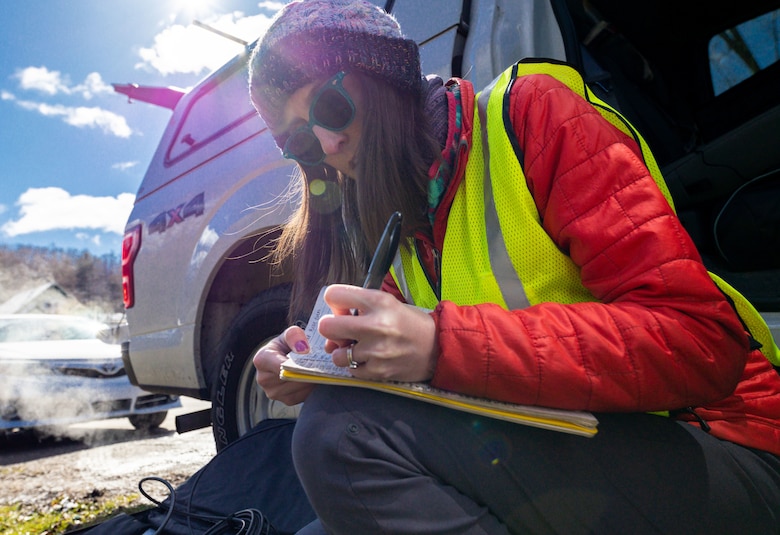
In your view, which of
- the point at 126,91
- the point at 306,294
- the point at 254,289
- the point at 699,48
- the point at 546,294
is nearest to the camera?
the point at 546,294

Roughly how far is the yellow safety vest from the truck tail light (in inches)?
92.9

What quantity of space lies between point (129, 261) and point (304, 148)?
2.06 metres

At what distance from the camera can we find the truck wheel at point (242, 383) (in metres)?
2.14

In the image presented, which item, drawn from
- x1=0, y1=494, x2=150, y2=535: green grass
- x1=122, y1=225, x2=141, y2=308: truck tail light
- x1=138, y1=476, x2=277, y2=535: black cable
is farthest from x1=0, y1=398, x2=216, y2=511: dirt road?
x1=138, y1=476, x2=277, y2=535: black cable

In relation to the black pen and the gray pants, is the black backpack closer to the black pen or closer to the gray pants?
the gray pants

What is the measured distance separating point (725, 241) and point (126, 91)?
3.99 m

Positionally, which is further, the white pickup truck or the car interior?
the car interior

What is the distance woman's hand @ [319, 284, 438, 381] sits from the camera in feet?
2.23

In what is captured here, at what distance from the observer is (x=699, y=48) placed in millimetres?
2826

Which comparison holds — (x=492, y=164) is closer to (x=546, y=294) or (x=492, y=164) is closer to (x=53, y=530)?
(x=546, y=294)

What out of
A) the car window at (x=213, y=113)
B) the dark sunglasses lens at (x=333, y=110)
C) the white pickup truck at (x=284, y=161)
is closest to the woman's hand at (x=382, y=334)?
the dark sunglasses lens at (x=333, y=110)

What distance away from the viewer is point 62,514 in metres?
2.27

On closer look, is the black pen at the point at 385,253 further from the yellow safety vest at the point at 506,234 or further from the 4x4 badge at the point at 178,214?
the 4x4 badge at the point at 178,214

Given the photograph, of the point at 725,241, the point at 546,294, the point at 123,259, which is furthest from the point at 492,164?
the point at 123,259
